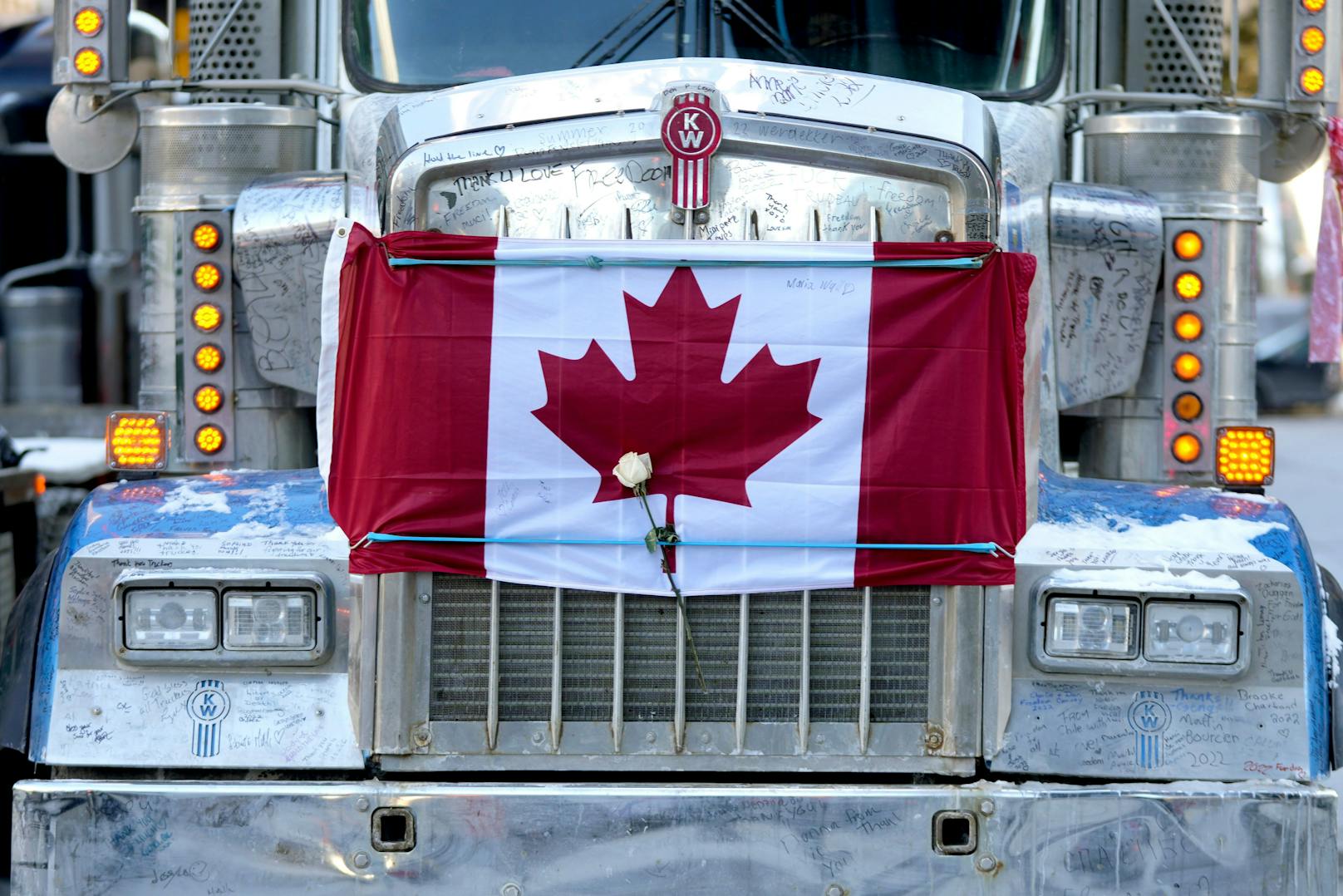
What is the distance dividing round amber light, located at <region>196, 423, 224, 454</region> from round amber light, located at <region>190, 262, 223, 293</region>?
1.21 ft

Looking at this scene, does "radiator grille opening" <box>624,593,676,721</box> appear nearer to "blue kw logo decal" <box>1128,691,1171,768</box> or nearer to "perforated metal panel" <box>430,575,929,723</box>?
"perforated metal panel" <box>430,575,929,723</box>

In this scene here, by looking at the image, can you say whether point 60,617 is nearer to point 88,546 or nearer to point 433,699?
point 88,546

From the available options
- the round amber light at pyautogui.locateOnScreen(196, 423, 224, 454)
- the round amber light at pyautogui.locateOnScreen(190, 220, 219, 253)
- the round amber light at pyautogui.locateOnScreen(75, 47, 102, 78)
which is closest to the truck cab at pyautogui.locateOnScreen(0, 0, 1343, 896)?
the round amber light at pyautogui.locateOnScreen(196, 423, 224, 454)

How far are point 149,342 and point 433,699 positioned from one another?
5.21 ft

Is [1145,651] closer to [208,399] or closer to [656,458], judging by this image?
[656,458]

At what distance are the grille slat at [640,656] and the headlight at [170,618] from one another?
492 millimetres

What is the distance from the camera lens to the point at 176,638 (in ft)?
12.4

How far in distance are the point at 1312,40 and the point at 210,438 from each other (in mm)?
3168

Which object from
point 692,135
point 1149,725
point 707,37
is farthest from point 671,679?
point 707,37

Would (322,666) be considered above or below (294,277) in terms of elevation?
below

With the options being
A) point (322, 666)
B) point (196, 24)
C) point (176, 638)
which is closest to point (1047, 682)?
point (322, 666)

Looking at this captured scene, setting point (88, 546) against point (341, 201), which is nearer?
point (88, 546)

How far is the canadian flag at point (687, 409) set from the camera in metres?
3.71

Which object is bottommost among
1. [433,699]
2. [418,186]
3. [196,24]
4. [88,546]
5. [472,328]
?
[433,699]
